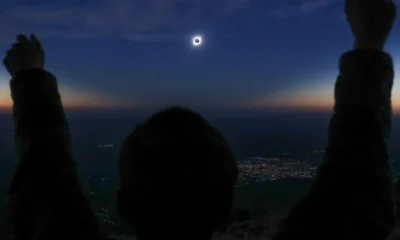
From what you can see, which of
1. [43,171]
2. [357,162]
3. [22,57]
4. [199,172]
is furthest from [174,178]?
[22,57]

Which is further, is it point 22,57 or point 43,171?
point 22,57

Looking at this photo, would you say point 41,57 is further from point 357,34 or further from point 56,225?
point 357,34

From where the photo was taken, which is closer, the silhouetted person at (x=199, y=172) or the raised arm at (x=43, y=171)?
the silhouetted person at (x=199, y=172)

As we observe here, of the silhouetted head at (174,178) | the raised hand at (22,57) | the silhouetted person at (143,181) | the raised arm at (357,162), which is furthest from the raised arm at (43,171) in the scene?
the raised arm at (357,162)

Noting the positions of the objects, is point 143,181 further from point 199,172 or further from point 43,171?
point 43,171

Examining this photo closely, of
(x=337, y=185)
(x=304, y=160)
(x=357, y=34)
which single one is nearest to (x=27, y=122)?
(x=337, y=185)

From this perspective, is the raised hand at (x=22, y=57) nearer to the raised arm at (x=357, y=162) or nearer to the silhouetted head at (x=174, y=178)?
the silhouetted head at (x=174, y=178)

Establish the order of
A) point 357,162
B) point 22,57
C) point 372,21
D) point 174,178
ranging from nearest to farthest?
point 174,178
point 357,162
point 372,21
point 22,57

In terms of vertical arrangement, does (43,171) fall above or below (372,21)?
below
